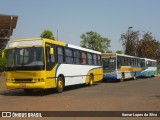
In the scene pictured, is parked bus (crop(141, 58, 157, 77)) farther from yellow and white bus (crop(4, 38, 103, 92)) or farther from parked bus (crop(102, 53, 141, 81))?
yellow and white bus (crop(4, 38, 103, 92))

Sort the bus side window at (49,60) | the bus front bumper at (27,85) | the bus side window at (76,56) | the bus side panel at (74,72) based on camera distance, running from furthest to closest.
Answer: the bus side window at (76,56) < the bus side panel at (74,72) < the bus side window at (49,60) < the bus front bumper at (27,85)

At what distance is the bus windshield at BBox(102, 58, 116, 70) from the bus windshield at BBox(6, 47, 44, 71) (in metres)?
14.1

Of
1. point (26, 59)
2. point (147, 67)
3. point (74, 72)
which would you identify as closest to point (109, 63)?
point (74, 72)

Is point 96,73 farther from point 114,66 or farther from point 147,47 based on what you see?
point 147,47

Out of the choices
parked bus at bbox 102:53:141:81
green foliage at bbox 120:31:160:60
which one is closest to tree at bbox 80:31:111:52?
green foliage at bbox 120:31:160:60

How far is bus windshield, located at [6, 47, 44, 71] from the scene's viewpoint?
16.6 meters

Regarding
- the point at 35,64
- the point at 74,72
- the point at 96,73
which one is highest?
the point at 35,64

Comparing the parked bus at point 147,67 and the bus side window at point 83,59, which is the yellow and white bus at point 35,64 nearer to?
the bus side window at point 83,59

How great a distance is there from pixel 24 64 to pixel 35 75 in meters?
0.80

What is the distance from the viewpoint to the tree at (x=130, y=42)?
58625 mm

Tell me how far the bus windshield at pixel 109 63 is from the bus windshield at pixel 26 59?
14.1 metres

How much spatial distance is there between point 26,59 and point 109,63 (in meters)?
14.4

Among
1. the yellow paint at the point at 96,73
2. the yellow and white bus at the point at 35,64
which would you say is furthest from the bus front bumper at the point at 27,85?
the yellow paint at the point at 96,73

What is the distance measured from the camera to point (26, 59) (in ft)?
54.9
